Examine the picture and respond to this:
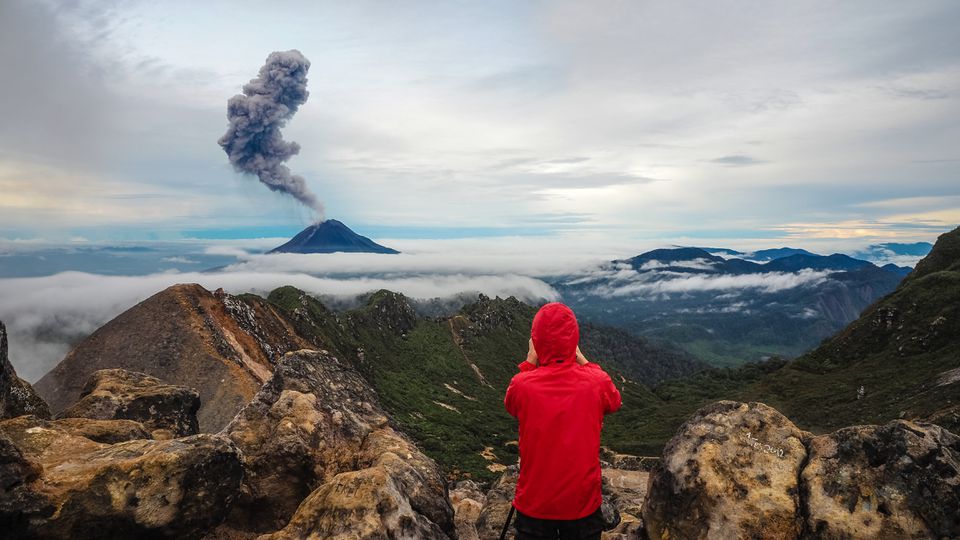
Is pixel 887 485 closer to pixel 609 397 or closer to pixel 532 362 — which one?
pixel 609 397

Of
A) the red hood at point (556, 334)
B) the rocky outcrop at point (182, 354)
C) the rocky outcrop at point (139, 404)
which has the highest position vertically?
the red hood at point (556, 334)

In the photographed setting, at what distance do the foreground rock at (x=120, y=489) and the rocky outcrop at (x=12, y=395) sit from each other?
23.8 ft

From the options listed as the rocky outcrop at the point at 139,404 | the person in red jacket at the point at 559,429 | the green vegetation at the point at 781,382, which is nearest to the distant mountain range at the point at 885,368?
the green vegetation at the point at 781,382

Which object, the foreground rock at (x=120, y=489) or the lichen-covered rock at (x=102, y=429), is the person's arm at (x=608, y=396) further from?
the lichen-covered rock at (x=102, y=429)

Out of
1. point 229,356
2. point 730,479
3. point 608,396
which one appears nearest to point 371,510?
point 608,396

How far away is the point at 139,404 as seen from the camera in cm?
2194

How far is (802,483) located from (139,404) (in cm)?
2441

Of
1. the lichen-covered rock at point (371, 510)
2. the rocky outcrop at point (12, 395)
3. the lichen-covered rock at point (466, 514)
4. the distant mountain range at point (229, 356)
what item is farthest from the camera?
the distant mountain range at point (229, 356)

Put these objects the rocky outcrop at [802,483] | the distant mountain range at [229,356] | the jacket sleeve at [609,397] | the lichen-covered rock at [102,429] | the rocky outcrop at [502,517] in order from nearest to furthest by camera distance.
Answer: the jacket sleeve at [609,397] < the rocky outcrop at [802,483] < the rocky outcrop at [502,517] < the lichen-covered rock at [102,429] < the distant mountain range at [229,356]

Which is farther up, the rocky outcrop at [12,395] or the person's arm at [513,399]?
the person's arm at [513,399]

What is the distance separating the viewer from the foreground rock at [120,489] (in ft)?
34.3

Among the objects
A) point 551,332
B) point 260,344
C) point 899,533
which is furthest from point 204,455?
point 260,344

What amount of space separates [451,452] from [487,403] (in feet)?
231

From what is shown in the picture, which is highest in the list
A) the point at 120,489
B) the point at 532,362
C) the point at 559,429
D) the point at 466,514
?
the point at 532,362
